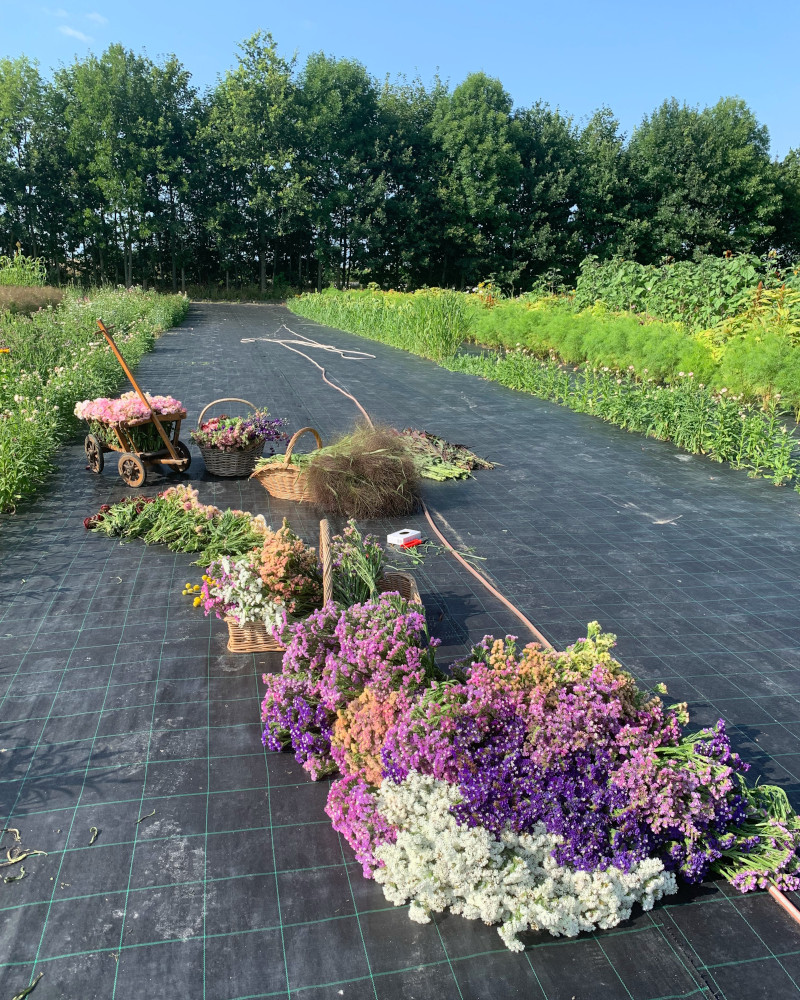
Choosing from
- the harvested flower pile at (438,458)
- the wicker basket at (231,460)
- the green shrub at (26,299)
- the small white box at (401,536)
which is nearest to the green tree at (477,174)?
the green shrub at (26,299)

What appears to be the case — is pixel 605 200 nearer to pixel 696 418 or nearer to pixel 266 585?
pixel 696 418

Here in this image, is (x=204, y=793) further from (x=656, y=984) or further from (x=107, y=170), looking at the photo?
(x=107, y=170)

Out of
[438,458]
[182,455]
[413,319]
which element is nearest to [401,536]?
[438,458]

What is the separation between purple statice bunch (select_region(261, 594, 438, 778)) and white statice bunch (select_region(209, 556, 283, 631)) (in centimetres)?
42

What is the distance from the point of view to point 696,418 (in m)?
6.59

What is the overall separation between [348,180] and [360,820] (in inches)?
1418

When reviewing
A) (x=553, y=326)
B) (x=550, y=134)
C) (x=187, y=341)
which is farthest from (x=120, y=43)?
(x=553, y=326)

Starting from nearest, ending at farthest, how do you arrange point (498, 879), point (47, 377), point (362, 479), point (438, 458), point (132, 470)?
point (498, 879) → point (362, 479) → point (132, 470) → point (438, 458) → point (47, 377)

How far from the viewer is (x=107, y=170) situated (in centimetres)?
3042

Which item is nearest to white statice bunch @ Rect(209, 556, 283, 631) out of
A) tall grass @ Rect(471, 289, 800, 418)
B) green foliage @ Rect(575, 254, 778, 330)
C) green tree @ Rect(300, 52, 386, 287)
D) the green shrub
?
tall grass @ Rect(471, 289, 800, 418)

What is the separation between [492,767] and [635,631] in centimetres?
170

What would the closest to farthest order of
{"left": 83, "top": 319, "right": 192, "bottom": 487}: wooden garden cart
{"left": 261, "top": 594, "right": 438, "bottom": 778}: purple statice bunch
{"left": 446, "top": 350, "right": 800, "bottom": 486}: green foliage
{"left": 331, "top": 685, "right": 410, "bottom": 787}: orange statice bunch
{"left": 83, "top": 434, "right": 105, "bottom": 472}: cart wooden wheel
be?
{"left": 331, "top": 685, "right": 410, "bottom": 787}: orange statice bunch
{"left": 261, "top": 594, "right": 438, "bottom": 778}: purple statice bunch
{"left": 83, "top": 319, "right": 192, "bottom": 487}: wooden garden cart
{"left": 83, "top": 434, "right": 105, "bottom": 472}: cart wooden wheel
{"left": 446, "top": 350, "right": 800, "bottom": 486}: green foliage

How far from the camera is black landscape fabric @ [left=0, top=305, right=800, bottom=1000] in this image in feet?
5.59

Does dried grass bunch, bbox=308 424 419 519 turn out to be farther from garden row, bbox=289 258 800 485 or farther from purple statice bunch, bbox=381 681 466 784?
garden row, bbox=289 258 800 485
